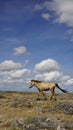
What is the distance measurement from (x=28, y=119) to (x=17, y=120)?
1.16 meters

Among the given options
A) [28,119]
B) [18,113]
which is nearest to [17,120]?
[28,119]

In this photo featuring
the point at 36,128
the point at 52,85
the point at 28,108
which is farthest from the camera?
the point at 52,85

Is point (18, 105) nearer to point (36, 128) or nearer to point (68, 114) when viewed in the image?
point (68, 114)

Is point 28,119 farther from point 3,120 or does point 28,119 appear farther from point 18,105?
Answer: point 18,105

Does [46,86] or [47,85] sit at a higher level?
[47,85]

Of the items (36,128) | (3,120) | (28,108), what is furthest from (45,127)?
(28,108)

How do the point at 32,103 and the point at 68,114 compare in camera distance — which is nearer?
the point at 68,114

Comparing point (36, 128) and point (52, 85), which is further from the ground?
point (52, 85)

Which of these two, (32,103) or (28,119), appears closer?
(28,119)

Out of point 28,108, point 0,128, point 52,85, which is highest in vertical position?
point 52,85

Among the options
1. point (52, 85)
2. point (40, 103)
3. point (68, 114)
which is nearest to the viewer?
point (68, 114)

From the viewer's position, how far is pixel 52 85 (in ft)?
177

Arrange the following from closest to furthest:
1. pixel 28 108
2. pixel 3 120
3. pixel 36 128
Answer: pixel 36 128 → pixel 3 120 → pixel 28 108

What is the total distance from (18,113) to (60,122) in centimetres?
816
